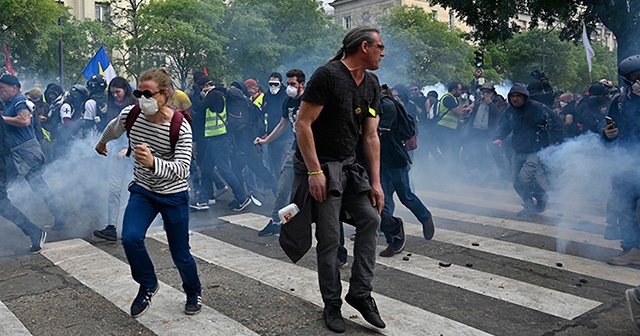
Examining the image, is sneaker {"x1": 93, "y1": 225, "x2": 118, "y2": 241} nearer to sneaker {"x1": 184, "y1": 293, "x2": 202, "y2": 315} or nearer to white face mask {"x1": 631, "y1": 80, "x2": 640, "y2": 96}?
sneaker {"x1": 184, "y1": 293, "x2": 202, "y2": 315}

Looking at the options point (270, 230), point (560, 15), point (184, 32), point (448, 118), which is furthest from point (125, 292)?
point (184, 32)

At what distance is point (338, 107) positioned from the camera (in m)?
4.05

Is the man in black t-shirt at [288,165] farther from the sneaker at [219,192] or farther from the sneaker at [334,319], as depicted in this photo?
the sneaker at [219,192]

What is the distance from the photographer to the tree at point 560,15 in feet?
42.0

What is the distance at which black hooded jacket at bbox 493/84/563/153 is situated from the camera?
27.2 feet

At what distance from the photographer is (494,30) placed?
15.6 m

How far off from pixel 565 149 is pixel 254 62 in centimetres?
3565

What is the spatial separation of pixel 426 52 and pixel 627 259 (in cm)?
4951

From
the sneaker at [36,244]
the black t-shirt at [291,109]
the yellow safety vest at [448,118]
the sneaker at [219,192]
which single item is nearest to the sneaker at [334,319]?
the black t-shirt at [291,109]

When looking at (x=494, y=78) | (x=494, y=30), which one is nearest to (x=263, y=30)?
(x=494, y=78)

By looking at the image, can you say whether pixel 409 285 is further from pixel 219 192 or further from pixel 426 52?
pixel 426 52

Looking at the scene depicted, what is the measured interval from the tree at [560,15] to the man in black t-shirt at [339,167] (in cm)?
1051

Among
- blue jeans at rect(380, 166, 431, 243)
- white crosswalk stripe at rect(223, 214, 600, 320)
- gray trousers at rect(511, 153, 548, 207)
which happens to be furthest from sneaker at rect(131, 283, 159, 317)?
gray trousers at rect(511, 153, 548, 207)

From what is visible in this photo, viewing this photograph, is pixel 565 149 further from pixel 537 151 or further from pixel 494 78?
pixel 494 78
